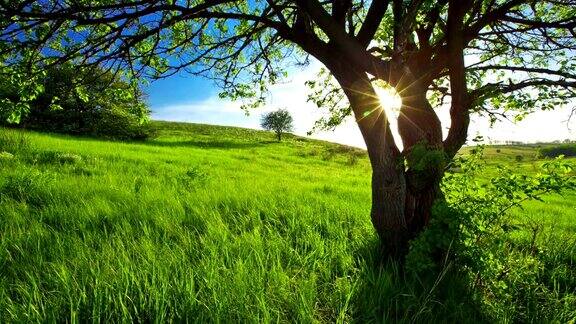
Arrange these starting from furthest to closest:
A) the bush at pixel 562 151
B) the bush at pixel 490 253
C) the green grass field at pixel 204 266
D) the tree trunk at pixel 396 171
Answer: the tree trunk at pixel 396 171 → the bush at pixel 562 151 → the bush at pixel 490 253 → the green grass field at pixel 204 266

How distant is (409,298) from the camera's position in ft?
12.4

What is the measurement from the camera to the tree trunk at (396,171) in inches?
187

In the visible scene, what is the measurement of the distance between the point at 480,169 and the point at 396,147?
114 cm

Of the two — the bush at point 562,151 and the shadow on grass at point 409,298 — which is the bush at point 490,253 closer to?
the shadow on grass at point 409,298

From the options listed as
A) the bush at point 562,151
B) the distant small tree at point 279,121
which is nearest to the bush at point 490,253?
the bush at point 562,151

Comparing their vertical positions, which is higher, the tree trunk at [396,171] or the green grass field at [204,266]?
the tree trunk at [396,171]

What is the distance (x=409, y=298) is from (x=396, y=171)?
5.33ft

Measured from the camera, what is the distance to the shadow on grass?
3.44 m

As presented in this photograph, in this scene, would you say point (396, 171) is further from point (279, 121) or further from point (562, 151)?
point (562, 151)

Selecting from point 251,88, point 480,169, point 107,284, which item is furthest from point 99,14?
point 480,169

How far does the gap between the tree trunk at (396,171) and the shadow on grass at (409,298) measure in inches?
21.2

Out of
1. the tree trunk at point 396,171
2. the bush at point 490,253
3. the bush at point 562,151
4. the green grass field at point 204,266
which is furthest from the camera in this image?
the tree trunk at point 396,171

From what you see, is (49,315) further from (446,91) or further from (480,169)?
(446,91)

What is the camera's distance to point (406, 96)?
4.90 metres
